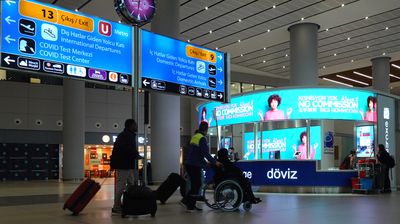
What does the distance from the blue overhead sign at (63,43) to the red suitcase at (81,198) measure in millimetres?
1862

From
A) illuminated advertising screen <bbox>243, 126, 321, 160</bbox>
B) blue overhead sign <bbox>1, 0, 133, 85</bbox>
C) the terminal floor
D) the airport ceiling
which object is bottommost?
the terminal floor

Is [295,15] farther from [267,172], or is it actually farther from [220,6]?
[267,172]

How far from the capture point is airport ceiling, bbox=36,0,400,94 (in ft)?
72.2

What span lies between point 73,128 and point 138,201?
807 inches

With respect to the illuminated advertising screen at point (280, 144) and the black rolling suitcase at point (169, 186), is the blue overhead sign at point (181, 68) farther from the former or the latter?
the illuminated advertising screen at point (280, 144)

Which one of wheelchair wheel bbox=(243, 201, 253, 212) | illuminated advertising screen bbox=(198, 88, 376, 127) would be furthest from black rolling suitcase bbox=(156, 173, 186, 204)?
illuminated advertising screen bbox=(198, 88, 376, 127)

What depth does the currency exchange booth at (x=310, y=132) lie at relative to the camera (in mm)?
13141

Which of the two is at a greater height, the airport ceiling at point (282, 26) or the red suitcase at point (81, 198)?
the airport ceiling at point (282, 26)

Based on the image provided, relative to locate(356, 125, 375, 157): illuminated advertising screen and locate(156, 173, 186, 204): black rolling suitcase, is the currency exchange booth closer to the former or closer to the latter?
locate(356, 125, 375, 157): illuminated advertising screen

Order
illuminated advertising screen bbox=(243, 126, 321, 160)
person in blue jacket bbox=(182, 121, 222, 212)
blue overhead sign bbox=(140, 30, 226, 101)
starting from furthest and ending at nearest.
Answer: illuminated advertising screen bbox=(243, 126, 321, 160)
blue overhead sign bbox=(140, 30, 226, 101)
person in blue jacket bbox=(182, 121, 222, 212)

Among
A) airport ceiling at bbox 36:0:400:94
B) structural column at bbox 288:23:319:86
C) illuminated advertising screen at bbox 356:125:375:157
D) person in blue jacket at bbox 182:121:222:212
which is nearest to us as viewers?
person in blue jacket at bbox 182:121:222:212

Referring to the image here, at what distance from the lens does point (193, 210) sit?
825 cm

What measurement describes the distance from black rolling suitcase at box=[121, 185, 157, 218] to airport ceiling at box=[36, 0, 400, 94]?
1549 cm

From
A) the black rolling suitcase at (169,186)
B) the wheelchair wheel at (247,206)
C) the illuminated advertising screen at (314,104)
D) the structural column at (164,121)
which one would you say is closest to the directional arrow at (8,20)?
the black rolling suitcase at (169,186)
